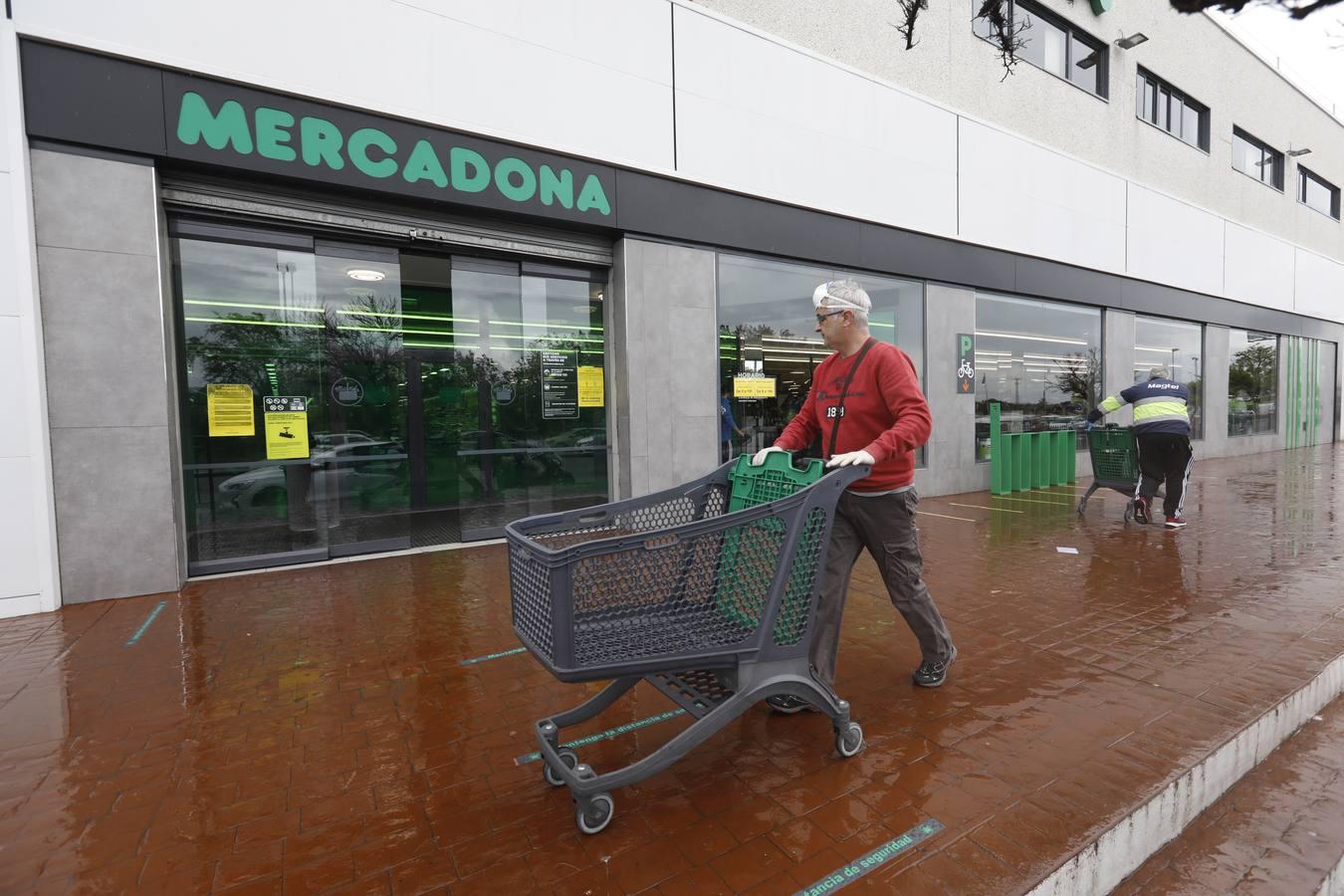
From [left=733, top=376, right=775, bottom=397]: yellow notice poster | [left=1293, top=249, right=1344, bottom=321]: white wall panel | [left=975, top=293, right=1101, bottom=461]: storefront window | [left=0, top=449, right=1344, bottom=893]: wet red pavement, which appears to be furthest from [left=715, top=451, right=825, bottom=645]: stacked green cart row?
[left=1293, top=249, right=1344, bottom=321]: white wall panel

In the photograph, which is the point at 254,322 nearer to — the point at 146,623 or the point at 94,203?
the point at 94,203

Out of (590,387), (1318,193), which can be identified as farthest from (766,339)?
(1318,193)

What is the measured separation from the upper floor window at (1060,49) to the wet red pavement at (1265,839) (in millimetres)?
11137

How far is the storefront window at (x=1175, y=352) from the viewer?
44.9 feet

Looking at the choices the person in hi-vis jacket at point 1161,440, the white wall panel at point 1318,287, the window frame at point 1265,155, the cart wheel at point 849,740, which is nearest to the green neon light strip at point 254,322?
the cart wheel at point 849,740

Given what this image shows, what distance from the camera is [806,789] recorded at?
242 centimetres

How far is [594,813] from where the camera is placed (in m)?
2.16

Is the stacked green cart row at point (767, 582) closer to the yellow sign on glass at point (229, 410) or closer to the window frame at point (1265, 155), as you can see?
the yellow sign on glass at point (229, 410)

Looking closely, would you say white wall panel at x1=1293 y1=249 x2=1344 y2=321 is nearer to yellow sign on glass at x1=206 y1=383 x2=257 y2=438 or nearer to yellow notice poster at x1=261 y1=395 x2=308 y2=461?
yellow notice poster at x1=261 y1=395 x2=308 y2=461

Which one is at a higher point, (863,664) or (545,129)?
(545,129)

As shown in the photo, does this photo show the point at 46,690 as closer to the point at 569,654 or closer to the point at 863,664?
the point at 569,654

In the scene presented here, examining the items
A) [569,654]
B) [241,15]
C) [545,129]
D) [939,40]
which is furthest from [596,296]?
[939,40]

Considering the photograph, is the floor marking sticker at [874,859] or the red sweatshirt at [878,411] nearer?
the floor marking sticker at [874,859]

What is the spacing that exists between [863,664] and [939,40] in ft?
32.5
